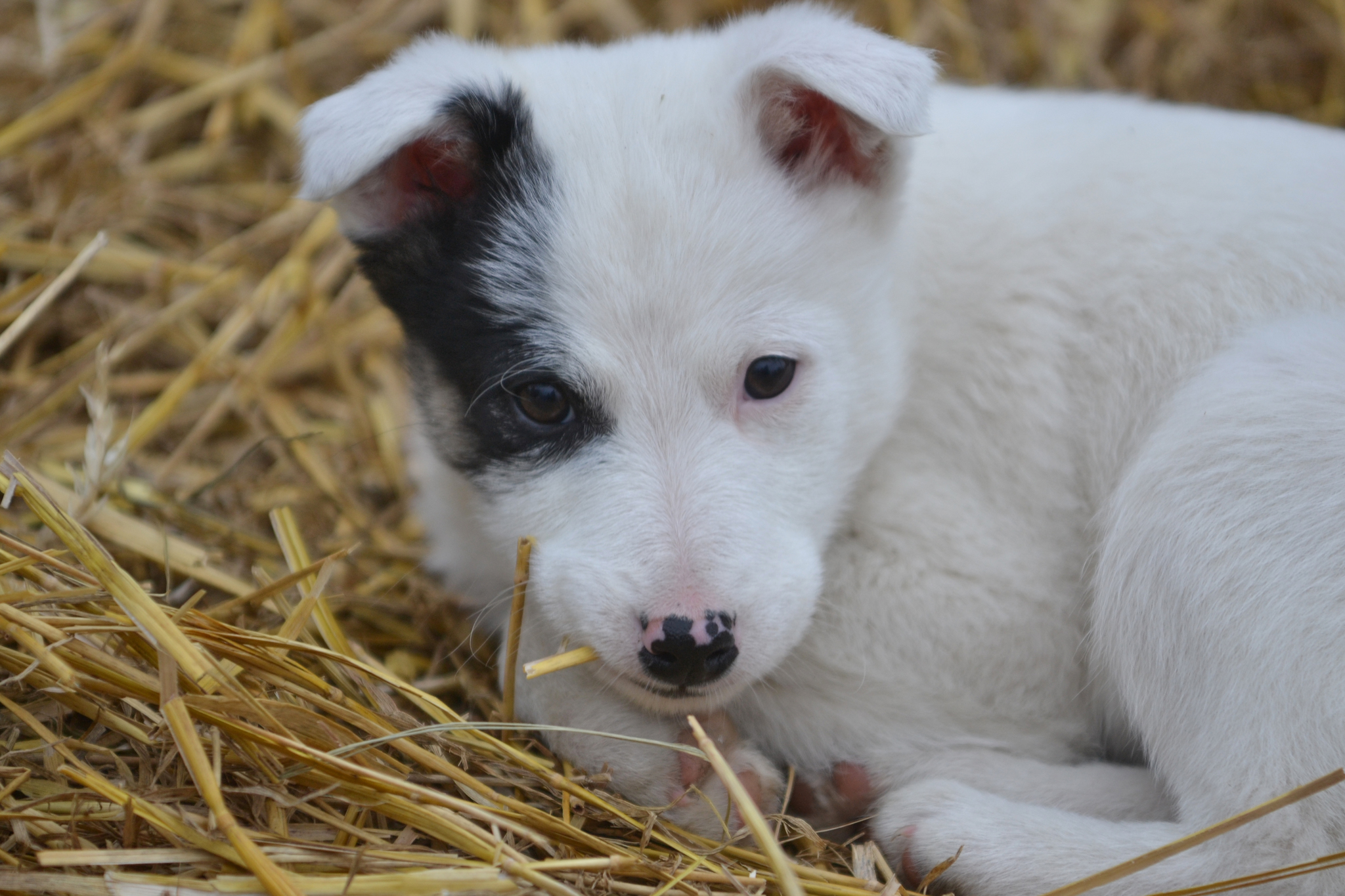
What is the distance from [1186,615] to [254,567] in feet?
7.85

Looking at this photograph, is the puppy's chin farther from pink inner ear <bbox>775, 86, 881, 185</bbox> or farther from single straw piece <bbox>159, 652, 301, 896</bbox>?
pink inner ear <bbox>775, 86, 881, 185</bbox>

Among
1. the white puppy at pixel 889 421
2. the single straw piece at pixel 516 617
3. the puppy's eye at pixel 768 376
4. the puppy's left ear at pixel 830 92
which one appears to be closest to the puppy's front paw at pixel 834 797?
the white puppy at pixel 889 421

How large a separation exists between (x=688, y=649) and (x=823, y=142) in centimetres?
139

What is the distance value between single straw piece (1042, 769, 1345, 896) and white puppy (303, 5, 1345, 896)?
0.62ft

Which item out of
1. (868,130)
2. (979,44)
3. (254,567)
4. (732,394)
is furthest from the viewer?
(979,44)

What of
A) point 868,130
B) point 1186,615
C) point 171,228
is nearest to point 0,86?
point 171,228

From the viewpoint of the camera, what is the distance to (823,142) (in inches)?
112

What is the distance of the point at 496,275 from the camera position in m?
2.65

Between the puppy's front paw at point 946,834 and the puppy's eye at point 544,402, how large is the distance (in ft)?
4.24

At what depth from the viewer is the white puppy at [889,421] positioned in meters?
2.43

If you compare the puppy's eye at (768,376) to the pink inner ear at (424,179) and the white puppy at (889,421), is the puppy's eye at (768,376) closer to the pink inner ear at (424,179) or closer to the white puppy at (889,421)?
the white puppy at (889,421)

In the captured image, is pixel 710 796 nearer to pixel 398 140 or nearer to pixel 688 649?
pixel 688 649

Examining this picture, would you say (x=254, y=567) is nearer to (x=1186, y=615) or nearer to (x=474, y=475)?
(x=474, y=475)

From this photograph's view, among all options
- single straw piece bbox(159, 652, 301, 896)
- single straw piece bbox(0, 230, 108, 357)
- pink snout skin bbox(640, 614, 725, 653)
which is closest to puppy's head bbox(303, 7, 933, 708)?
pink snout skin bbox(640, 614, 725, 653)
